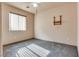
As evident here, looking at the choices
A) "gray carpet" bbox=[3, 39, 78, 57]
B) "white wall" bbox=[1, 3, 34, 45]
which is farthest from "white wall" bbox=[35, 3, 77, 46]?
"gray carpet" bbox=[3, 39, 78, 57]

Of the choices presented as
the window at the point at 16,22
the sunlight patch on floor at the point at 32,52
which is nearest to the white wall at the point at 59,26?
the window at the point at 16,22

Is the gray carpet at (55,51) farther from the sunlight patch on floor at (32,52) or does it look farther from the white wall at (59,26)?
the white wall at (59,26)

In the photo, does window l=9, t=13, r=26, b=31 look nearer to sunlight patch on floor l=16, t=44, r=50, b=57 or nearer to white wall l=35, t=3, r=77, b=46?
white wall l=35, t=3, r=77, b=46

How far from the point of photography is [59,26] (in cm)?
463

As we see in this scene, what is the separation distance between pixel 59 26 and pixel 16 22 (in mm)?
2733

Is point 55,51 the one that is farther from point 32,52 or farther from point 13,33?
point 13,33

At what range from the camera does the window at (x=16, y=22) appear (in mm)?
4389

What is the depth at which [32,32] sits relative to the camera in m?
6.48

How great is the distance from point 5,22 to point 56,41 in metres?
3.19

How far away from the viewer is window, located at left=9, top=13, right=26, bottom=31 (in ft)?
14.4

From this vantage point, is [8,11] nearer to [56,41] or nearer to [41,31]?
[41,31]

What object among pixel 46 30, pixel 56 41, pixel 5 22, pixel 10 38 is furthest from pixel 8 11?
pixel 56 41

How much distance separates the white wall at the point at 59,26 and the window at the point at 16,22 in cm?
130

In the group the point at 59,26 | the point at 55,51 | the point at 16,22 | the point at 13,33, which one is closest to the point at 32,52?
the point at 55,51
